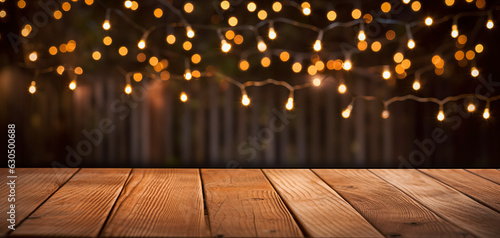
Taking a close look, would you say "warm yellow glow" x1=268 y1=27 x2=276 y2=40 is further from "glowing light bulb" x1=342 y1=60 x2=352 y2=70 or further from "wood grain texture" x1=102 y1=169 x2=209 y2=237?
"wood grain texture" x1=102 y1=169 x2=209 y2=237

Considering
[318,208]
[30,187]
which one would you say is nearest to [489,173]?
[318,208]

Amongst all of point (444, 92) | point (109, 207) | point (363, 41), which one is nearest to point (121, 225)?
point (109, 207)

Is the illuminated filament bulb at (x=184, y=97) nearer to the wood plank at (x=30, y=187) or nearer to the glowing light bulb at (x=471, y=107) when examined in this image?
the wood plank at (x=30, y=187)

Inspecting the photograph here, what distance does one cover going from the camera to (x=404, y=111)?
1836mm

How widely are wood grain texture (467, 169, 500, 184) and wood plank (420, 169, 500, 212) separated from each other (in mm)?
31

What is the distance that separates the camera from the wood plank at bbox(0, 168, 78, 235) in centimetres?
109

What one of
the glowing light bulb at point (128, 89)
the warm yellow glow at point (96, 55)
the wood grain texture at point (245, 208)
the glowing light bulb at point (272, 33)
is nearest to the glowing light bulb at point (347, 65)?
the glowing light bulb at point (272, 33)

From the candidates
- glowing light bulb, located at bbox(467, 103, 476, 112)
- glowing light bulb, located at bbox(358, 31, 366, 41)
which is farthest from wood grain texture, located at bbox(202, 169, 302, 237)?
glowing light bulb, located at bbox(467, 103, 476, 112)

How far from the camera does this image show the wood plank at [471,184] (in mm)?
1287

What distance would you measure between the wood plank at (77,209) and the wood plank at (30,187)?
0.08ft

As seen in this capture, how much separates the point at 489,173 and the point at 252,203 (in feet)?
3.24

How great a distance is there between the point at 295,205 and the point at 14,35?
121 centimetres

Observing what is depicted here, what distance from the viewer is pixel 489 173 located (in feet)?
5.65

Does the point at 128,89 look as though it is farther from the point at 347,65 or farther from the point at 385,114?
the point at 385,114
